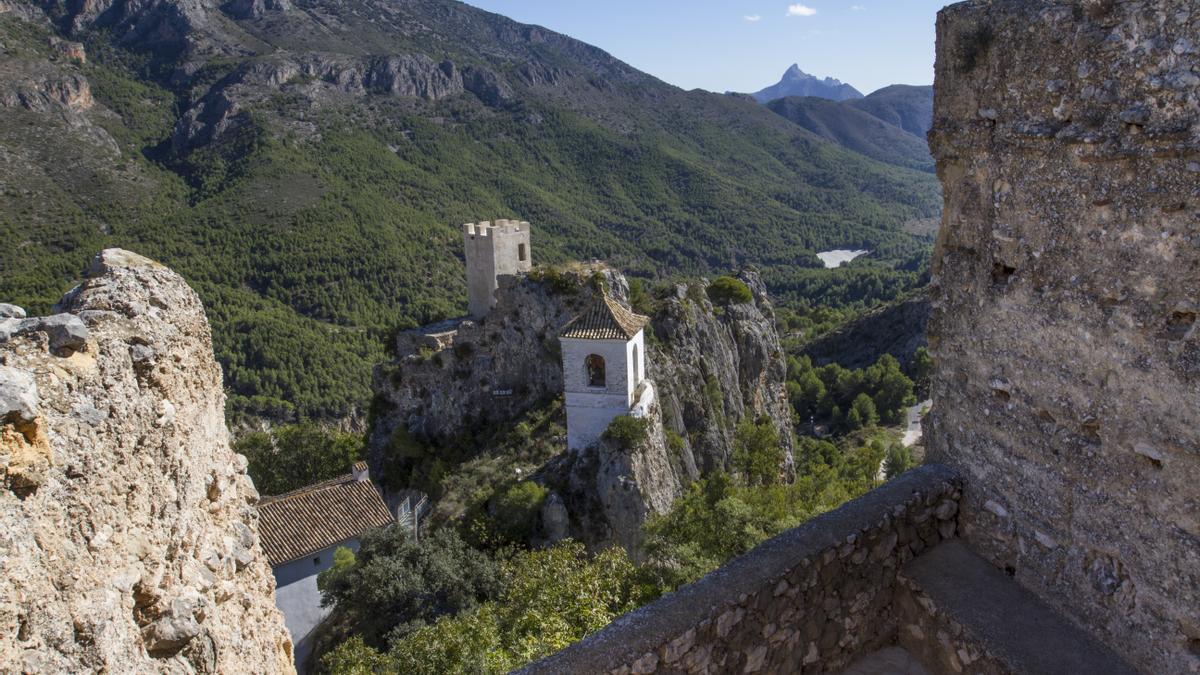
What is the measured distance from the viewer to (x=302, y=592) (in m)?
18.8

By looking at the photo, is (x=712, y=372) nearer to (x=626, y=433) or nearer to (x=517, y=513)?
(x=626, y=433)

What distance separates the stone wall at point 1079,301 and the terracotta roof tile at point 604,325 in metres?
14.1

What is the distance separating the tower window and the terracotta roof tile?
637 millimetres

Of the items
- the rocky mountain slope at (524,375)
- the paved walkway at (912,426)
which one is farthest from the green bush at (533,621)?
the paved walkway at (912,426)

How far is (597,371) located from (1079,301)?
15.8 metres

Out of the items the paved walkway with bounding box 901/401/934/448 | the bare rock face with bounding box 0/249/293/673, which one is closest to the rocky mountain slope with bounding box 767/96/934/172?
the paved walkway with bounding box 901/401/934/448

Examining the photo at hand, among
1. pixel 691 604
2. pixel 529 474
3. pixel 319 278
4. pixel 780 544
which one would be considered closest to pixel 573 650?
pixel 691 604

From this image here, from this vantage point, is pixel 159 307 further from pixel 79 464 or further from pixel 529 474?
pixel 529 474

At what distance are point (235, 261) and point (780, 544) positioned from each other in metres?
52.5

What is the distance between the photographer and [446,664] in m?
10.4

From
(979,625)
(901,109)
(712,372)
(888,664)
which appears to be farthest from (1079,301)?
(901,109)

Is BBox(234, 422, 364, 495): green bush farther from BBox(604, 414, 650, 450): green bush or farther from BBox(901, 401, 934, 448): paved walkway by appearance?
BBox(901, 401, 934, 448): paved walkway

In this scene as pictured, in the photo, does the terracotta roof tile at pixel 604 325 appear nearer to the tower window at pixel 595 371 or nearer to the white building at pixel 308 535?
the tower window at pixel 595 371

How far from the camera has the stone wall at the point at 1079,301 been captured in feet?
10.5
